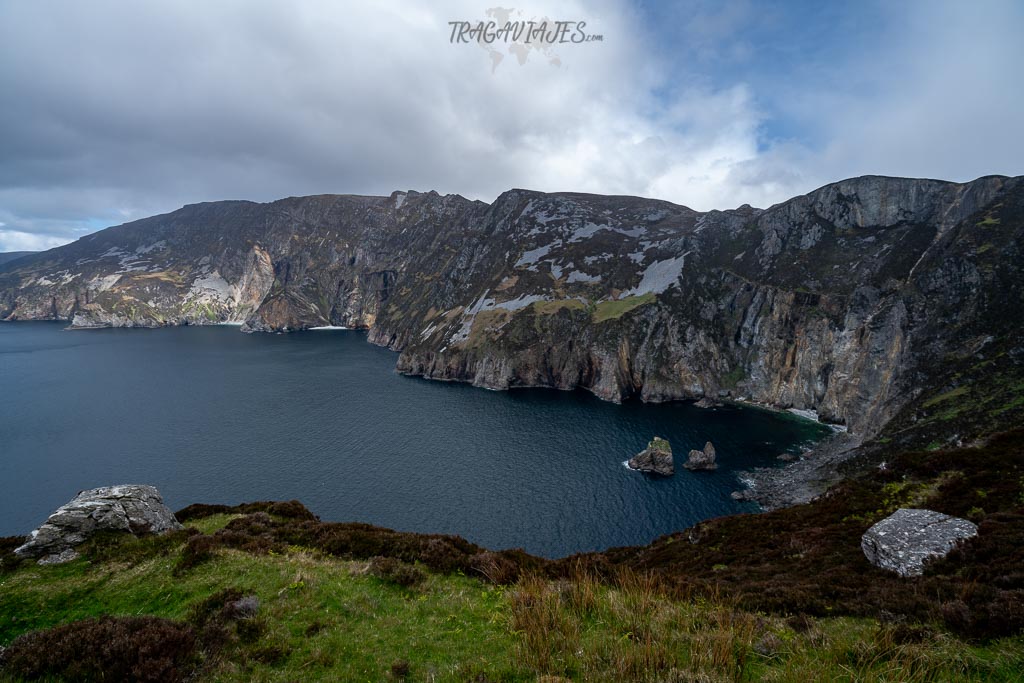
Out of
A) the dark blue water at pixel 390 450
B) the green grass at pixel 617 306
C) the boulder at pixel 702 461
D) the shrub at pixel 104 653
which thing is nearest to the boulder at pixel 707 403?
the dark blue water at pixel 390 450

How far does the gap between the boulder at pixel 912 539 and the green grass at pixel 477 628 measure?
758 centimetres

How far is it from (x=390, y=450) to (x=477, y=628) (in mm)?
74670

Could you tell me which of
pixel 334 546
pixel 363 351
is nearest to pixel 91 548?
pixel 334 546

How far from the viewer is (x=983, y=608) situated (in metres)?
11.1

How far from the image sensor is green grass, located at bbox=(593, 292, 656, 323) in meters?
132

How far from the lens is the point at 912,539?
1873cm

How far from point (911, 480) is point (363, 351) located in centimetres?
19298

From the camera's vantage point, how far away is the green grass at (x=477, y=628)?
28.2 ft

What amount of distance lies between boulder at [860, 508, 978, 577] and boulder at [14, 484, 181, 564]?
1365 inches

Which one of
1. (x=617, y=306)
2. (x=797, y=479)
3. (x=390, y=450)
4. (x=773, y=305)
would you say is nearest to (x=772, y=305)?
(x=773, y=305)

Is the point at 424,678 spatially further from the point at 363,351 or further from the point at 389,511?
the point at 363,351

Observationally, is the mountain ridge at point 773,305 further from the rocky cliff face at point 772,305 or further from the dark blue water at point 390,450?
the dark blue water at point 390,450

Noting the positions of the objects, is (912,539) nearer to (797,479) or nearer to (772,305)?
(797,479)

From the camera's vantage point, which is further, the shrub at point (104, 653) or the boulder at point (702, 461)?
the boulder at point (702, 461)
